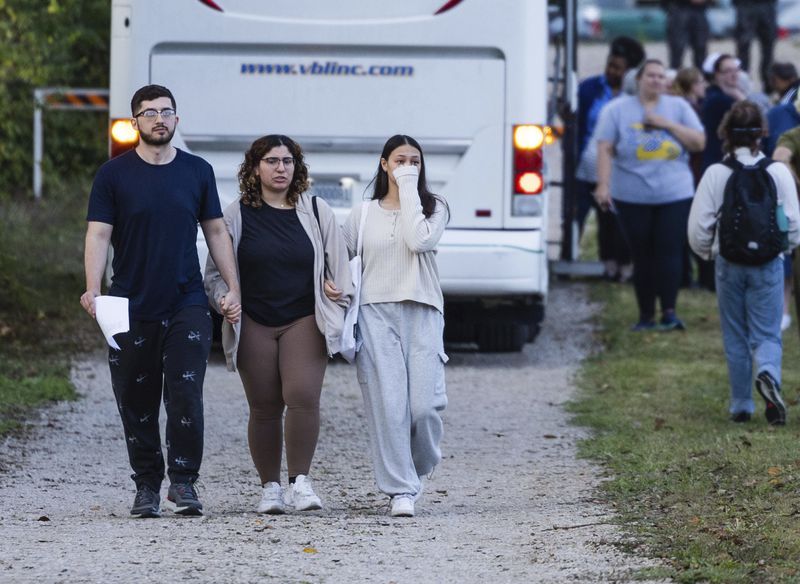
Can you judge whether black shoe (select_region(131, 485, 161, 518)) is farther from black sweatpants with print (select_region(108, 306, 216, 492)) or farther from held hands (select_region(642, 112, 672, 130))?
held hands (select_region(642, 112, 672, 130))

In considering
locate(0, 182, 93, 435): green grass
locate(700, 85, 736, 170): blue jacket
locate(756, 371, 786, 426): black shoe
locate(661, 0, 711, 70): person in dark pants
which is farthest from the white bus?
locate(661, 0, 711, 70): person in dark pants

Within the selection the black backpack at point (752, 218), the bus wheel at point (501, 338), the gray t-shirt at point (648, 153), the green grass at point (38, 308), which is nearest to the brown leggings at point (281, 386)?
the green grass at point (38, 308)

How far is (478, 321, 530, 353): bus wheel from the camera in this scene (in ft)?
40.2

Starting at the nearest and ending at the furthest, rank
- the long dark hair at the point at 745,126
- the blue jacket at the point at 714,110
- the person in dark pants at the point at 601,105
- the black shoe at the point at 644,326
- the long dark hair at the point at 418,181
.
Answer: the long dark hair at the point at 418,181, the long dark hair at the point at 745,126, the black shoe at the point at 644,326, the blue jacket at the point at 714,110, the person in dark pants at the point at 601,105

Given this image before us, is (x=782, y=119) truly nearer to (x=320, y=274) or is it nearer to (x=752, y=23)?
(x=320, y=274)

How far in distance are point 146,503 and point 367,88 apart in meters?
4.34

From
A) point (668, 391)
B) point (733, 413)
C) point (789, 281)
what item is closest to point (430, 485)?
point (733, 413)

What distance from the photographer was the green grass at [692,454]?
20.3 ft

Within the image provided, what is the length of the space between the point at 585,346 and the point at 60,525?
655cm

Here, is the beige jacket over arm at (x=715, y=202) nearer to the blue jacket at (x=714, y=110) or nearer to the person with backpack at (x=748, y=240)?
the person with backpack at (x=748, y=240)

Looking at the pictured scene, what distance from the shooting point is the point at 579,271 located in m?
14.8

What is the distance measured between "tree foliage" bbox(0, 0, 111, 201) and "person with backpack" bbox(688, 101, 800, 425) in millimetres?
6162

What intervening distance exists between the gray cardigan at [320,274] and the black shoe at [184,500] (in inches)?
20.5

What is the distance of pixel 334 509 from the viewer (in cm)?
754
